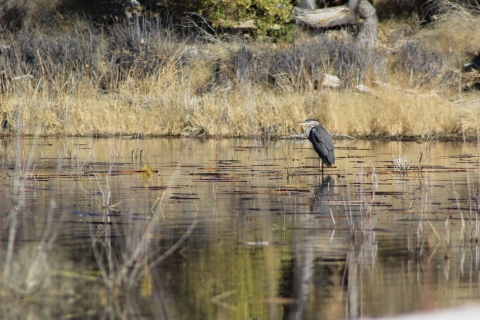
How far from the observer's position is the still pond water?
4.38 metres

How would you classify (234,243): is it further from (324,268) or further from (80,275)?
(80,275)

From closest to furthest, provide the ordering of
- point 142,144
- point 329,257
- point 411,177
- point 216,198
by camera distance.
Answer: point 329,257 < point 216,198 < point 411,177 < point 142,144

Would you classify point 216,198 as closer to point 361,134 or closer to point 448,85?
point 361,134

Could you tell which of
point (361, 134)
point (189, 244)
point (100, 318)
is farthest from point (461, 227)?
point (361, 134)

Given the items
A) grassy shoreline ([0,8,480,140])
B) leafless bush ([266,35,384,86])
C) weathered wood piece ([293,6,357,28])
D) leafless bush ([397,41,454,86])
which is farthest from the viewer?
weathered wood piece ([293,6,357,28])

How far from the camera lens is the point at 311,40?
2389 cm

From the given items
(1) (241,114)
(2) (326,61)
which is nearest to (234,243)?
(1) (241,114)

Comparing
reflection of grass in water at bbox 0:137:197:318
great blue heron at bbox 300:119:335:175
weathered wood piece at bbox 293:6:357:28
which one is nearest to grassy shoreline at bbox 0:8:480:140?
great blue heron at bbox 300:119:335:175

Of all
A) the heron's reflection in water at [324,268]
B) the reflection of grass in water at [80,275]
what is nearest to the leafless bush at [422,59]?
the heron's reflection in water at [324,268]

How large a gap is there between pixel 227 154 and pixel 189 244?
717 centimetres

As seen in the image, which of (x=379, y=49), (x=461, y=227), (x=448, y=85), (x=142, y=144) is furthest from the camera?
(x=379, y=49)

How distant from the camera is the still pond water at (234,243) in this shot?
14.4ft

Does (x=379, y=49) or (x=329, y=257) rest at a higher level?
(x=379, y=49)

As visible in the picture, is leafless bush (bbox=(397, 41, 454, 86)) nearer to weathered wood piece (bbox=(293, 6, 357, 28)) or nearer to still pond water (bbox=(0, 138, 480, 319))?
weathered wood piece (bbox=(293, 6, 357, 28))
